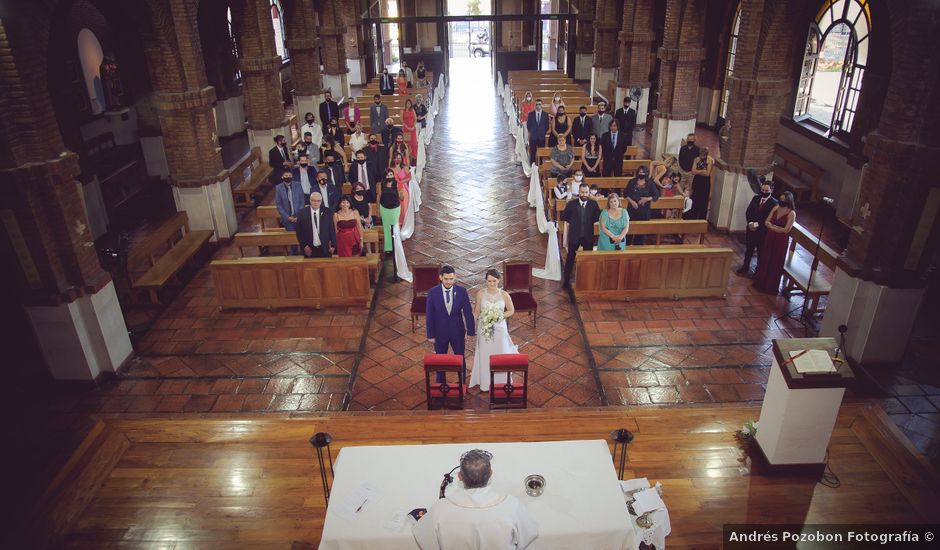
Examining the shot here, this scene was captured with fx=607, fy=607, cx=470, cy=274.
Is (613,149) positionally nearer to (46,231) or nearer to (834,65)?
(834,65)

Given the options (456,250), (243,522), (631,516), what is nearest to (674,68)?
(456,250)

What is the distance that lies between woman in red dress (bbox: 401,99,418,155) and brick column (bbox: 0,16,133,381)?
833 cm

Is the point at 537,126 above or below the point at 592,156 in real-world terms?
above

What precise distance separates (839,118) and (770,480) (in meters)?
9.92

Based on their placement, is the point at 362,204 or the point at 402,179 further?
the point at 402,179

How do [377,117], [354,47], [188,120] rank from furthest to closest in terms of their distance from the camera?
[354,47]
[377,117]
[188,120]

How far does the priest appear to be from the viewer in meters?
3.30

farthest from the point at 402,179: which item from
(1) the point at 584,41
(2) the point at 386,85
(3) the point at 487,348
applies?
(1) the point at 584,41

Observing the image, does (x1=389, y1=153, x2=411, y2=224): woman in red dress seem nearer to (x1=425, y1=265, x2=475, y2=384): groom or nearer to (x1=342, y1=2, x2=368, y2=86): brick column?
(x1=425, y1=265, x2=475, y2=384): groom

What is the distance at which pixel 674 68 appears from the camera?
14258 mm

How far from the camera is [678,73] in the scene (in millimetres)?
13922

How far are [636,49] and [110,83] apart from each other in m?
13.7

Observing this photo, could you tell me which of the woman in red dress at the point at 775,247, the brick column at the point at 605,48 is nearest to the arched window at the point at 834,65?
the woman in red dress at the point at 775,247

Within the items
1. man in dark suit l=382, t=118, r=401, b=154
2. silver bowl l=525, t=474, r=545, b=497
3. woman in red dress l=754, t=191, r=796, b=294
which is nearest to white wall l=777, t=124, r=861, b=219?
woman in red dress l=754, t=191, r=796, b=294
